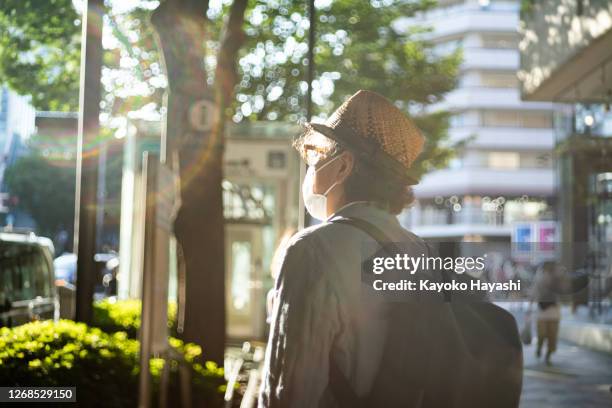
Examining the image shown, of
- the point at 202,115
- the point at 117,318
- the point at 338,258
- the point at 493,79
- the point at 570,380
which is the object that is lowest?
the point at 570,380

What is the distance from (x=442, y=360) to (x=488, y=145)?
224ft

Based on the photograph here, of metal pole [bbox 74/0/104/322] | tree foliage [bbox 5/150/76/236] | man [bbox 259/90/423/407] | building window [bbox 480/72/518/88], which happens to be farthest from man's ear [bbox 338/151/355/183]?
building window [bbox 480/72/518/88]

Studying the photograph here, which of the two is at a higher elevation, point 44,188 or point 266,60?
point 266,60

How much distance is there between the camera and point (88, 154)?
7715 millimetres

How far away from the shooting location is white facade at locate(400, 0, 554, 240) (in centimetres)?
6794

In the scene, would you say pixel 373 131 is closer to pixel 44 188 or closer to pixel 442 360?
pixel 442 360

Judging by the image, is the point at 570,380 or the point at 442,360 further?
the point at 570,380

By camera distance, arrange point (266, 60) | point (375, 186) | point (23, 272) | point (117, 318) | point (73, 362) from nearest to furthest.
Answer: point (375, 186) → point (73, 362) → point (23, 272) → point (117, 318) → point (266, 60)

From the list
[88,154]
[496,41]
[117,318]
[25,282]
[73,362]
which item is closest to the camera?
[73,362]

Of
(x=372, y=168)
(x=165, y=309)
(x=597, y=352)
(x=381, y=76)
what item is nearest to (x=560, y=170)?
(x=381, y=76)

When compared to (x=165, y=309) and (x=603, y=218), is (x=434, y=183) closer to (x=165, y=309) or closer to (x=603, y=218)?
(x=603, y=218)

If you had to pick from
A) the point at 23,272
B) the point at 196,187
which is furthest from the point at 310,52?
the point at 23,272

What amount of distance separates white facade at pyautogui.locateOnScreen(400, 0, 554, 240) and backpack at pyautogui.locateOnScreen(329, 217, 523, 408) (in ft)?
216

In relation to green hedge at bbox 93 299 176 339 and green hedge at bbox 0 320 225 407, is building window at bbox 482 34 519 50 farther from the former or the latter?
green hedge at bbox 0 320 225 407
